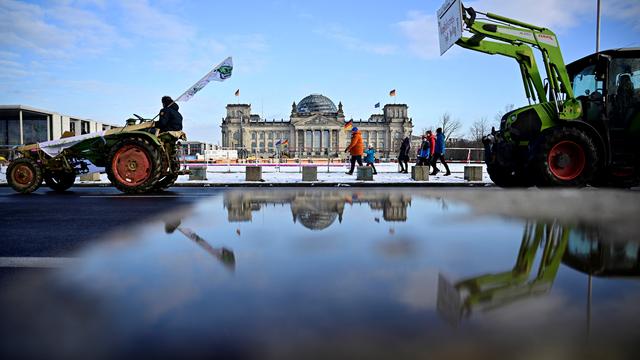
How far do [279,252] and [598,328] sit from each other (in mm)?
2107

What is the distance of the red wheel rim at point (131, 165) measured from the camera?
8125 mm

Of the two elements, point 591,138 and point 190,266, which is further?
point 591,138

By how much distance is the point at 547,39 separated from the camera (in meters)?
9.05

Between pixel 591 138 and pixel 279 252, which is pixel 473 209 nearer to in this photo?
pixel 279 252

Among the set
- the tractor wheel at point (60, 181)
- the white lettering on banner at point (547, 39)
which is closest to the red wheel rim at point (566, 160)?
the white lettering on banner at point (547, 39)

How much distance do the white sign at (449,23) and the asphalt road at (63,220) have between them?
7.13 metres

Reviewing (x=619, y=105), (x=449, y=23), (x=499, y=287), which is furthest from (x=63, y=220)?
(x=619, y=105)

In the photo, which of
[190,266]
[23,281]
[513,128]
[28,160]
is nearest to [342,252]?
[190,266]

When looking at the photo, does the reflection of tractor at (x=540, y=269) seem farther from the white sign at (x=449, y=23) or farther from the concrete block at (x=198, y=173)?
the concrete block at (x=198, y=173)

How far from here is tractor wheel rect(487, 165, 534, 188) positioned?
9.98 meters

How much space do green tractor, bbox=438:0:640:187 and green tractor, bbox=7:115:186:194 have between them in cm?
728

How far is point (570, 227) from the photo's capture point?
13.6ft

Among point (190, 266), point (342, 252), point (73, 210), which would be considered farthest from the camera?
point (73, 210)

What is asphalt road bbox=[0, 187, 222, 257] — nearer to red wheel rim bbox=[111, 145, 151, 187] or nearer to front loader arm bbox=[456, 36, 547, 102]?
red wheel rim bbox=[111, 145, 151, 187]
